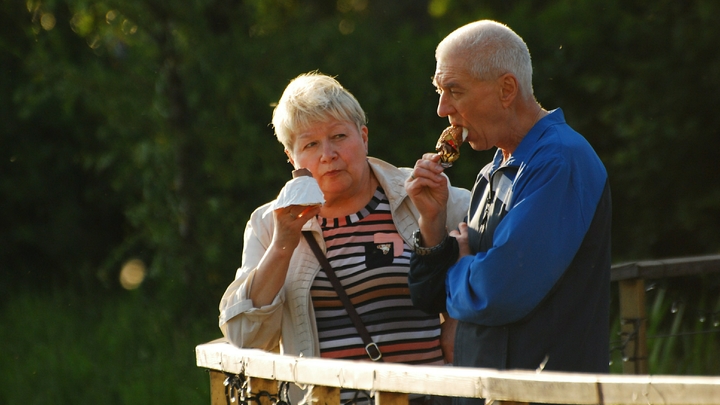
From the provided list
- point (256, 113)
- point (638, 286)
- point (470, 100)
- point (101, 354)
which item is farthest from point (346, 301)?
point (256, 113)

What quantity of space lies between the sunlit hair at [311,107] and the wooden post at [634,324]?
1.60m

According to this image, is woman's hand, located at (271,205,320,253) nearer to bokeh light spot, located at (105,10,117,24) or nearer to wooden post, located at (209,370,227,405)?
wooden post, located at (209,370,227,405)

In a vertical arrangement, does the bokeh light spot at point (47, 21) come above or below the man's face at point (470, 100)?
above

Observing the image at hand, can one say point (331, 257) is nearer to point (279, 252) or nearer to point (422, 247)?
point (279, 252)

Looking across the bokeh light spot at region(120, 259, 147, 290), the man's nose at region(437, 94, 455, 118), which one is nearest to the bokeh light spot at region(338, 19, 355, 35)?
the bokeh light spot at region(120, 259, 147, 290)

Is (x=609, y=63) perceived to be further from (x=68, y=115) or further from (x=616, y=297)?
(x=68, y=115)

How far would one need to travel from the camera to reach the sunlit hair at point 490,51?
8.64ft

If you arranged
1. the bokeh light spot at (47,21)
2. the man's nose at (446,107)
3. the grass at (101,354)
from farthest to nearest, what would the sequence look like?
the bokeh light spot at (47,21) → the grass at (101,354) → the man's nose at (446,107)

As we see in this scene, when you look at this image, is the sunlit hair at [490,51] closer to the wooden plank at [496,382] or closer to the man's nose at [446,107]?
the man's nose at [446,107]

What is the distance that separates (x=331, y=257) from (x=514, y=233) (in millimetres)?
891

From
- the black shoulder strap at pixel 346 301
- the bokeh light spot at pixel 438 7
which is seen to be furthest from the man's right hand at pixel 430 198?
the bokeh light spot at pixel 438 7

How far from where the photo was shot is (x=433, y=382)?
6.88 ft

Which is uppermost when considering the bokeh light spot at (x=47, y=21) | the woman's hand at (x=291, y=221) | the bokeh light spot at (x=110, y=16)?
the bokeh light spot at (x=47, y=21)

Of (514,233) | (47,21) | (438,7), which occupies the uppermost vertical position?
(438,7)
